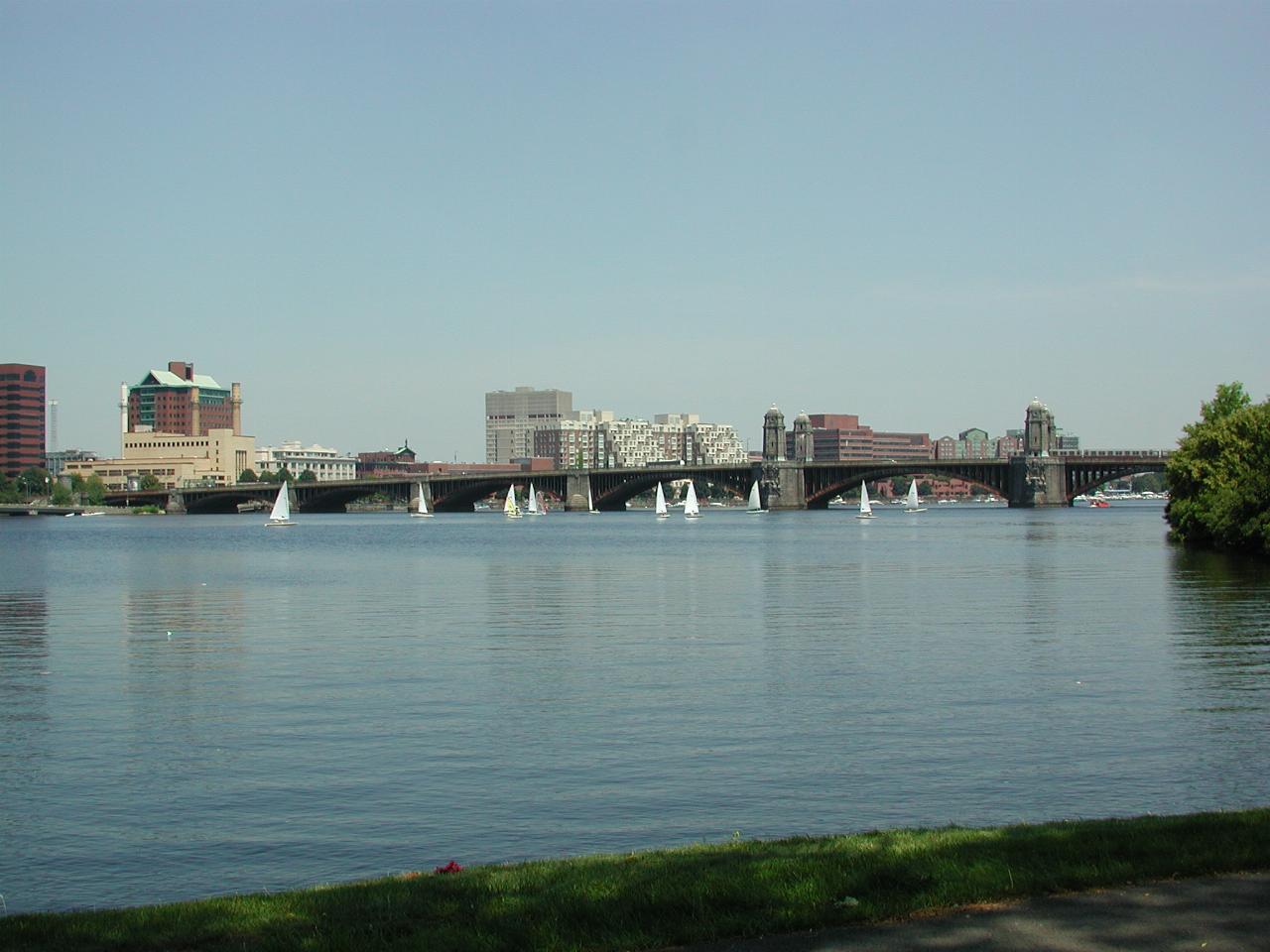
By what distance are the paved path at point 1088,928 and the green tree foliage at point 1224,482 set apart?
245 feet

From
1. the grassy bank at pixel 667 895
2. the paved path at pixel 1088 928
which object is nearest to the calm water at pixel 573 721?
the grassy bank at pixel 667 895

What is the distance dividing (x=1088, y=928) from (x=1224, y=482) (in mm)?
90947

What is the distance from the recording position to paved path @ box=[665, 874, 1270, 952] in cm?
1198

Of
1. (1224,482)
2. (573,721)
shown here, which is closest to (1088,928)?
(573,721)

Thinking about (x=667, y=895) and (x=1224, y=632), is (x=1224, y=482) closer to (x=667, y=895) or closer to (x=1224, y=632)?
(x=1224, y=632)

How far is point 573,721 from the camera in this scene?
30.8 m

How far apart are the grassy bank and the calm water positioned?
15.3ft

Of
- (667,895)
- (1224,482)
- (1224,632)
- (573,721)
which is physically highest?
(1224,482)

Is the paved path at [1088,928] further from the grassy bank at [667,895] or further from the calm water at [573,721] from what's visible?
the calm water at [573,721]

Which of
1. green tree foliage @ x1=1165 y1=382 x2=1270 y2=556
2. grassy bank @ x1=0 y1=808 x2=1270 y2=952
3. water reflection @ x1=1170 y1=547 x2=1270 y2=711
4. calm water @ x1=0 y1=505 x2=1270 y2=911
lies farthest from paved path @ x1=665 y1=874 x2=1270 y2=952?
green tree foliage @ x1=1165 y1=382 x2=1270 y2=556

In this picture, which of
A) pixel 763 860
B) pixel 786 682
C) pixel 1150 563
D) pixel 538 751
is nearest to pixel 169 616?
pixel 786 682

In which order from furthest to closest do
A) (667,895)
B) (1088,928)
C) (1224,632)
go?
(1224,632)
(667,895)
(1088,928)

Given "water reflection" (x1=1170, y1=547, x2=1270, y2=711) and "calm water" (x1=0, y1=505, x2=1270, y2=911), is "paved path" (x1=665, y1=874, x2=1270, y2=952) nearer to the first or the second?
"calm water" (x1=0, y1=505, x2=1270, y2=911)

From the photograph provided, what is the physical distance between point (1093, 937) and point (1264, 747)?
16699mm
